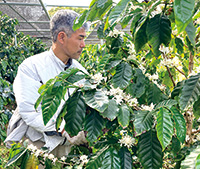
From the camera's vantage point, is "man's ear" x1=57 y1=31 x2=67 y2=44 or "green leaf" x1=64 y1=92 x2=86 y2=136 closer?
"green leaf" x1=64 y1=92 x2=86 y2=136

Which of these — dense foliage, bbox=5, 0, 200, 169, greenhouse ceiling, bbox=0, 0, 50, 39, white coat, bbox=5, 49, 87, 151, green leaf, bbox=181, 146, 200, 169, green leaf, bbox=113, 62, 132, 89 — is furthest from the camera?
greenhouse ceiling, bbox=0, 0, 50, 39

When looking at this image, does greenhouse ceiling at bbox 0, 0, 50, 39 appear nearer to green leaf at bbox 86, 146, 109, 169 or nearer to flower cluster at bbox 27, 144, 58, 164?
flower cluster at bbox 27, 144, 58, 164

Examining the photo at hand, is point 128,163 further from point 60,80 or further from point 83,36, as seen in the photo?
point 83,36

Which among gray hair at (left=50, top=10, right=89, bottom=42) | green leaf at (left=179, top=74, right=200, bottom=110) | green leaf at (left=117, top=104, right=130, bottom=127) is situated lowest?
green leaf at (left=117, top=104, right=130, bottom=127)

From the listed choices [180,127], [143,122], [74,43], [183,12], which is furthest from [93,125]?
[74,43]

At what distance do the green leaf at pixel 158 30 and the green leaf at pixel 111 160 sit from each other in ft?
1.24

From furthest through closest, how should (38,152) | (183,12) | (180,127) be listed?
(38,152) → (180,127) → (183,12)

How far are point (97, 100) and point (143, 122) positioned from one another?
6.6 inches

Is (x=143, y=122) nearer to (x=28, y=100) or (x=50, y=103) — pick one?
(x=50, y=103)


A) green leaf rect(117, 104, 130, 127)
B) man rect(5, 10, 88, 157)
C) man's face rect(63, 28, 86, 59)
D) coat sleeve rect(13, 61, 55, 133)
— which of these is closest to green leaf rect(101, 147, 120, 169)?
green leaf rect(117, 104, 130, 127)

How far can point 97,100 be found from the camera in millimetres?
808

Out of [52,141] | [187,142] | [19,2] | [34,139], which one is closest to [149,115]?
[187,142]

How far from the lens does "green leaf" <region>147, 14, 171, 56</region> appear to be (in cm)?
78

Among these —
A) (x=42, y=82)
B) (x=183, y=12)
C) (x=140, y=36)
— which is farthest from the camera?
(x=42, y=82)
